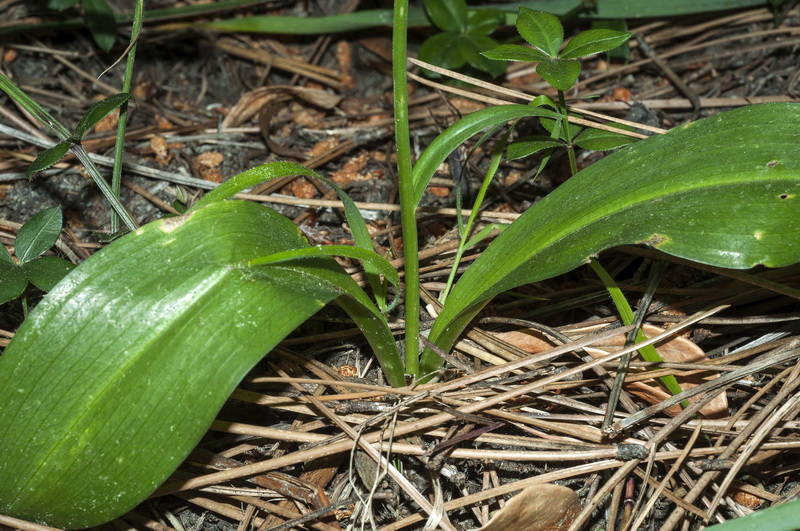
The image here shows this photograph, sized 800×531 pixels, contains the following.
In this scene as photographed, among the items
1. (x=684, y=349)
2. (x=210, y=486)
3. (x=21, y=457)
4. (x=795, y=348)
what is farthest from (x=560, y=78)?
(x=21, y=457)

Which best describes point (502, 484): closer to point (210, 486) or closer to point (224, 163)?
point (210, 486)

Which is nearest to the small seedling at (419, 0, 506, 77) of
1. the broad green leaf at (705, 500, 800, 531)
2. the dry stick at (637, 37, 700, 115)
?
the dry stick at (637, 37, 700, 115)

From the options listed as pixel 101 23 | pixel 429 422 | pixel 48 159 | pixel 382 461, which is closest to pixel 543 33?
pixel 429 422

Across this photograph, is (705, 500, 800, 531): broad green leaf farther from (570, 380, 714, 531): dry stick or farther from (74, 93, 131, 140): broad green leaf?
(74, 93, 131, 140): broad green leaf

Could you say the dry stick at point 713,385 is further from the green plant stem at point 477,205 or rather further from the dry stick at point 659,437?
the green plant stem at point 477,205

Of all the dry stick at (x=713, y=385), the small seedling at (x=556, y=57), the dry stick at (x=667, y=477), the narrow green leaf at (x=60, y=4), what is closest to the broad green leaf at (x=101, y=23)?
the narrow green leaf at (x=60, y=4)

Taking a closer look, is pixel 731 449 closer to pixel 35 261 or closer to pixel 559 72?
pixel 559 72
